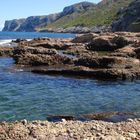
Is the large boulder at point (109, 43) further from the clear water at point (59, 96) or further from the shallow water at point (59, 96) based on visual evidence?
the clear water at point (59, 96)

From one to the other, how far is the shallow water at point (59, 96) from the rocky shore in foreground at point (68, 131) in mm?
5726

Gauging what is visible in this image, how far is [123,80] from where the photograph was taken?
37.5 m

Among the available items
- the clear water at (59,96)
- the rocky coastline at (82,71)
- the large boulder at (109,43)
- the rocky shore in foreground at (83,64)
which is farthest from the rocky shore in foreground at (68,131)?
the large boulder at (109,43)

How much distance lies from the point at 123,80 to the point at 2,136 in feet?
76.3

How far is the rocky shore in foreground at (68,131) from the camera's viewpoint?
1556 cm

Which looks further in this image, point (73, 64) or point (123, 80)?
point (73, 64)

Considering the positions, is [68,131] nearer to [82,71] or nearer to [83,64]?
[82,71]

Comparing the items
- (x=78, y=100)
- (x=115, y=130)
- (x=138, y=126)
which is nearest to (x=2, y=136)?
(x=115, y=130)

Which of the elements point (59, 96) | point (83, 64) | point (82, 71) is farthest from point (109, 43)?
point (59, 96)

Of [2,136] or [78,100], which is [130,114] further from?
[2,136]

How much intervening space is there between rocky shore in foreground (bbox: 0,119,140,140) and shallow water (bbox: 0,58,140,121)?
5.73m

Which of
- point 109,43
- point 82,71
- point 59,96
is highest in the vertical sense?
point 109,43

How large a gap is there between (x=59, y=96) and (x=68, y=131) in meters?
13.0

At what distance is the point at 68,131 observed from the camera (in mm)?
16078
